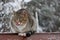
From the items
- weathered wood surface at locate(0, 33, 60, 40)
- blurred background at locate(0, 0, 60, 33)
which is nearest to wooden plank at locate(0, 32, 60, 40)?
weathered wood surface at locate(0, 33, 60, 40)

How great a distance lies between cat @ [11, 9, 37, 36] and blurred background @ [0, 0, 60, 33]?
0.18 m

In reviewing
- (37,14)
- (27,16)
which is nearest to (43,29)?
(37,14)

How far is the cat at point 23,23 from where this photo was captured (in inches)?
43.6

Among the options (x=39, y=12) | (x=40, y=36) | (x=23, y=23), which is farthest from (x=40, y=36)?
(x=39, y=12)

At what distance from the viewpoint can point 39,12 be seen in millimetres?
1342

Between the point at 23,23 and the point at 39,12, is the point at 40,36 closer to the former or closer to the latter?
the point at 23,23

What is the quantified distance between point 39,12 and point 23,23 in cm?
28

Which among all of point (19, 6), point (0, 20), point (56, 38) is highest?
point (19, 6)

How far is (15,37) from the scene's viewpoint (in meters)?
1.13

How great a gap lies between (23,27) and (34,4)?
0.33m

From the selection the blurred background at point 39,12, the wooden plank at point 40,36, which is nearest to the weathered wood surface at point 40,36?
the wooden plank at point 40,36

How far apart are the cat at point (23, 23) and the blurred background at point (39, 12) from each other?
7.3 inches

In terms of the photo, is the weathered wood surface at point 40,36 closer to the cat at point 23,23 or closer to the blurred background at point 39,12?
the cat at point 23,23

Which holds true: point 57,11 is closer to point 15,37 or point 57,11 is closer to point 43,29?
point 43,29
